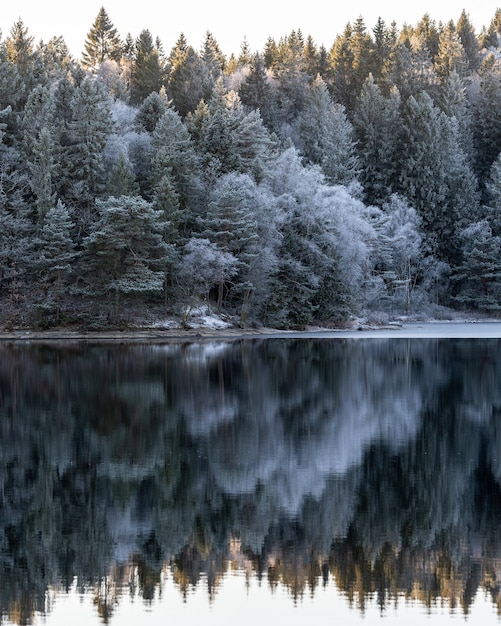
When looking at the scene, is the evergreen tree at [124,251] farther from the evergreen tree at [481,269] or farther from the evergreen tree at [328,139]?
the evergreen tree at [481,269]

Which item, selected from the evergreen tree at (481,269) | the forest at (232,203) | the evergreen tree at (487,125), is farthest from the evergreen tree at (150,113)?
the evergreen tree at (487,125)

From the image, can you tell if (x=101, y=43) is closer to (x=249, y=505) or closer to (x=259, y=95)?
(x=259, y=95)

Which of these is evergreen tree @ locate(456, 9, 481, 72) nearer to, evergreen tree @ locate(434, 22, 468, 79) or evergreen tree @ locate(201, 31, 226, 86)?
evergreen tree @ locate(434, 22, 468, 79)

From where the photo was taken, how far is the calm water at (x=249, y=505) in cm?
938

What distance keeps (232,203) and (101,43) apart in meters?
65.8

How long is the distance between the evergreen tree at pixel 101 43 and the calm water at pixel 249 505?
99482 mm

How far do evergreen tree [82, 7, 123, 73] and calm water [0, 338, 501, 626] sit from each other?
326 ft

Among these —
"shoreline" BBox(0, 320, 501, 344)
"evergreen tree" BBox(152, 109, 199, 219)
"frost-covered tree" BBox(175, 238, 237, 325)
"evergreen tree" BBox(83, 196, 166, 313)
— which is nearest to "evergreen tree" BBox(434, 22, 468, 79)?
"evergreen tree" BBox(152, 109, 199, 219)

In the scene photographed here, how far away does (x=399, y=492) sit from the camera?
45.8 ft

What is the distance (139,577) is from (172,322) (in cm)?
5302

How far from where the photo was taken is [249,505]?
13.0m

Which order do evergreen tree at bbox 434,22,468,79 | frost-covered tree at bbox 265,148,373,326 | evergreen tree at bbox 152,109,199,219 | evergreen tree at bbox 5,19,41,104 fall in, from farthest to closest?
evergreen tree at bbox 434,22,468,79 → evergreen tree at bbox 5,19,41,104 → evergreen tree at bbox 152,109,199,219 → frost-covered tree at bbox 265,148,373,326

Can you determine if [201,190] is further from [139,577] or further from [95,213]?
[139,577]

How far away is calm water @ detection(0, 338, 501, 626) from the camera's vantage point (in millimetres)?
9383
